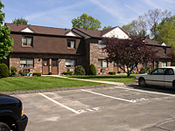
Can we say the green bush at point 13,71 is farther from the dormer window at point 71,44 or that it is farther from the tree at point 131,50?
the tree at point 131,50

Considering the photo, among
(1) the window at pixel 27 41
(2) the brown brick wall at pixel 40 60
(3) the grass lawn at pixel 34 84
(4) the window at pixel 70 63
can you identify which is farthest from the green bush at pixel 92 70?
(3) the grass lawn at pixel 34 84

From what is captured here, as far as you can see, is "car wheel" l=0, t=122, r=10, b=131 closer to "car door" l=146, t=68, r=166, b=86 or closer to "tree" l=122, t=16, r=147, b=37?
"car door" l=146, t=68, r=166, b=86

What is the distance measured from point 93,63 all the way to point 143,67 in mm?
12223

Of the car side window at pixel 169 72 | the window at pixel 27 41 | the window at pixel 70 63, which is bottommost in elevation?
the car side window at pixel 169 72

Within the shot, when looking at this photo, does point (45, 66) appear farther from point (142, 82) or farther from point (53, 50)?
point (142, 82)

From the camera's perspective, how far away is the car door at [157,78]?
39.5 ft

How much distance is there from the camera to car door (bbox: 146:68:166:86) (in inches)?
474

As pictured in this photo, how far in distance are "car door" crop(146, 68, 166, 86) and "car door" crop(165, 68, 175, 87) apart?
0.98 ft

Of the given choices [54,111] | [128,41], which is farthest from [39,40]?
[54,111]

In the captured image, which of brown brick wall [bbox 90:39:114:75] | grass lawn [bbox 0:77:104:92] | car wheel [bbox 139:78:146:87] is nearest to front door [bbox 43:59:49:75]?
brown brick wall [bbox 90:39:114:75]

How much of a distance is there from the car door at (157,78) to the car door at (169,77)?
0.98 feet

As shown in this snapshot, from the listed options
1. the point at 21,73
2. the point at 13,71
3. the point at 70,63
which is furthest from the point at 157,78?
the point at 13,71

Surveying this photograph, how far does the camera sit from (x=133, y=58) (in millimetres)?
20109

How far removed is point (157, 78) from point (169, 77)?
95 cm
